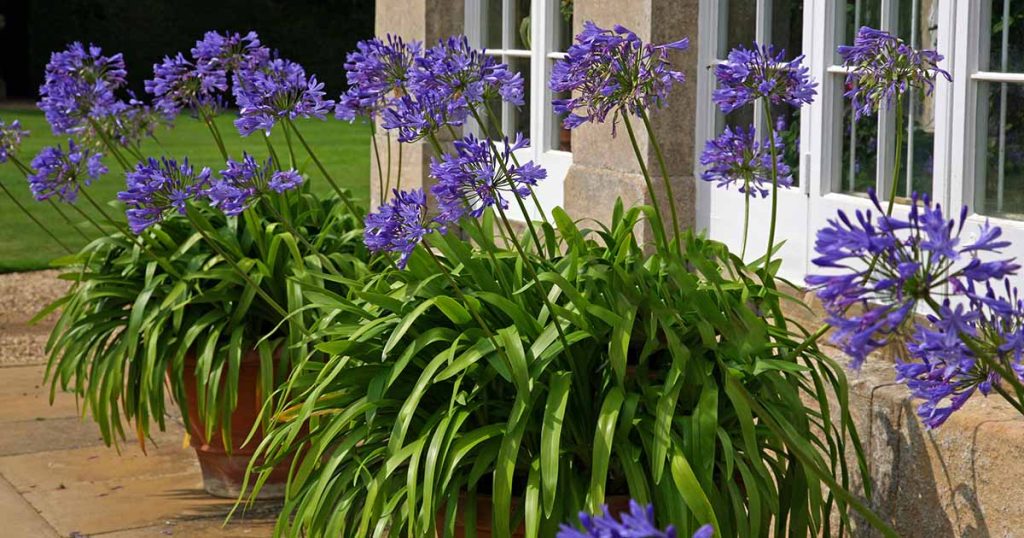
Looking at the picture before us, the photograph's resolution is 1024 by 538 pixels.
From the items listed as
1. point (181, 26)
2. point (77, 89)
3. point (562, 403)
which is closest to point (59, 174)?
point (77, 89)

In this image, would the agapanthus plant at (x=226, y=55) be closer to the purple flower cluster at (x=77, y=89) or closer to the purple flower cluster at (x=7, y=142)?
the purple flower cluster at (x=77, y=89)

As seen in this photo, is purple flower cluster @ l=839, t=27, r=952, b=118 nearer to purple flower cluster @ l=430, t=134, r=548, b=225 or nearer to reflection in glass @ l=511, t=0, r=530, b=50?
purple flower cluster @ l=430, t=134, r=548, b=225

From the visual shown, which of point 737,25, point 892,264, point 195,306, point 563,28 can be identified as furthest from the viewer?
point 563,28

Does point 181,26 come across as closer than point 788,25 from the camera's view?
No

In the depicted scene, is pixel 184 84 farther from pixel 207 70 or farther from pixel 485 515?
pixel 485 515

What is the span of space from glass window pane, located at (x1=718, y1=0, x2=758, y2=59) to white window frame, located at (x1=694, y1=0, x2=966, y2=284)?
31 mm

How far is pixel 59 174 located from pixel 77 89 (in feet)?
1.17

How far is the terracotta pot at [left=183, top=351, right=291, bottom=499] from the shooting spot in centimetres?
421

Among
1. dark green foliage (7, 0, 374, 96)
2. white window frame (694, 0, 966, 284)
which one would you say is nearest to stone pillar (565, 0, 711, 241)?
white window frame (694, 0, 966, 284)

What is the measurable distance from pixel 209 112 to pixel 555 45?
5.54 feet

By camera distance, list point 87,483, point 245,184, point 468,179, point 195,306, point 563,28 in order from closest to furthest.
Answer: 1. point 468,179
2. point 245,184
3. point 195,306
4. point 87,483
5. point 563,28

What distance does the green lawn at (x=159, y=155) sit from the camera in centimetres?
966

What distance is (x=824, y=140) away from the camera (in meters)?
3.94

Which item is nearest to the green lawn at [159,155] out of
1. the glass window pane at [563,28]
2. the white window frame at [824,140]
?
the glass window pane at [563,28]
